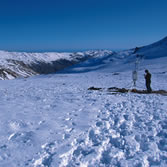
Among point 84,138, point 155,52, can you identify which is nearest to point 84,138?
point 84,138

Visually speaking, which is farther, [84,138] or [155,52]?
[155,52]

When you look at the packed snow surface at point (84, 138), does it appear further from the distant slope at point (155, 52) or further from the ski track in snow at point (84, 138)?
the distant slope at point (155, 52)

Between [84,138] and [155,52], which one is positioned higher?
[155,52]

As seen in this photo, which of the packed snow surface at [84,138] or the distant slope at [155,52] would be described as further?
the distant slope at [155,52]

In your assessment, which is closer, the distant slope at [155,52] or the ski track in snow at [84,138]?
the ski track in snow at [84,138]

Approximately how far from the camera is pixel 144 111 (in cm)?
930

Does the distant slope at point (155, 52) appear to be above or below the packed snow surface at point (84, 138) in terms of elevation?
above

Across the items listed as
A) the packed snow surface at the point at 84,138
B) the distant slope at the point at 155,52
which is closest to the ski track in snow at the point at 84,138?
the packed snow surface at the point at 84,138

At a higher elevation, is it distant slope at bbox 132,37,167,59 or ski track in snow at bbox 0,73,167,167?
distant slope at bbox 132,37,167,59

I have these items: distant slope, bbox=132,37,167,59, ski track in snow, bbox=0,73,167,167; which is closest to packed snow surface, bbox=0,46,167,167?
ski track in snow, bbox=0,73,167,167

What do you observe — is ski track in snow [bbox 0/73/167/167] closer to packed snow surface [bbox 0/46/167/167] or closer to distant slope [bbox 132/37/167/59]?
packed snow surface [bbox 0/46/167/167]

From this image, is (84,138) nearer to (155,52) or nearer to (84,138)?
(84,138)

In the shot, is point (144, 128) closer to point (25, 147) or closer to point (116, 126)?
point (116, 126)

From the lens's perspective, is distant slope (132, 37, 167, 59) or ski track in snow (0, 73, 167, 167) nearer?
ski track in snow (0, 73, 167, 167)
